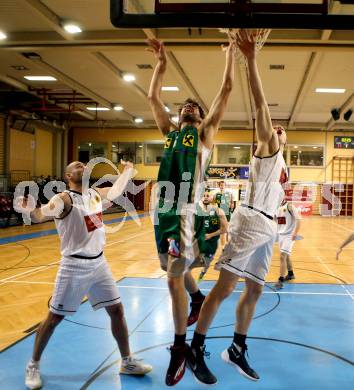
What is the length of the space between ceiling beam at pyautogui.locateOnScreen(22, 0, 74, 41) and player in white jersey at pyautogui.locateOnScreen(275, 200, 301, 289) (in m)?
6.82

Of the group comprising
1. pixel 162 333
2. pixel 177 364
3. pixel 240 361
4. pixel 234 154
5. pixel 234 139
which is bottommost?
pixel 162 333

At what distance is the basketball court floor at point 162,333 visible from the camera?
3732 mm

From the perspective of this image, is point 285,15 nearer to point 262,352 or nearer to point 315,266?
point 262,352

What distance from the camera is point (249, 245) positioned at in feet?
11.6

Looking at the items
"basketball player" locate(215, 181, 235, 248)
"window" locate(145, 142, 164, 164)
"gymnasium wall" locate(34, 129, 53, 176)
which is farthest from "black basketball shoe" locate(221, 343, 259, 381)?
"window" locate(145, 142, 164, 164)

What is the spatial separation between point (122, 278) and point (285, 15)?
19.1ft

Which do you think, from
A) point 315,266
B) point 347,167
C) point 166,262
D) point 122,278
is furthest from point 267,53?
point 347,167

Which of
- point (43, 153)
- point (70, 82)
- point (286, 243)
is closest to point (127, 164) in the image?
point (286, 243)

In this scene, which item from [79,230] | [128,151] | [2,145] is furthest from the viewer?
[128,151]

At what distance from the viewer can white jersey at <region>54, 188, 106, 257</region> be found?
378 cm

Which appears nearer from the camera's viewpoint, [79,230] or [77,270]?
[77,270]

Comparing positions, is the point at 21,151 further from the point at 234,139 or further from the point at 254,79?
the point at 254,79

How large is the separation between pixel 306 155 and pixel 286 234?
2013cm

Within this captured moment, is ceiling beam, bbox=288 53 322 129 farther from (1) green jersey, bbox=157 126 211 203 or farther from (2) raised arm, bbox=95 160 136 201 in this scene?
(1) green jersey, bbox=157 126 211 203
